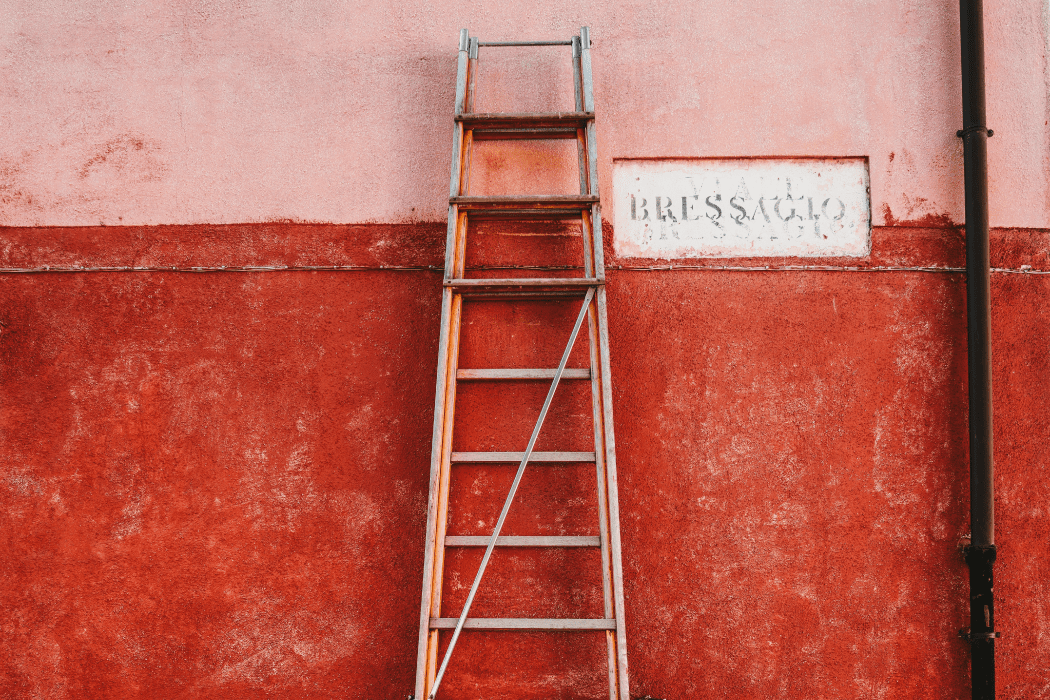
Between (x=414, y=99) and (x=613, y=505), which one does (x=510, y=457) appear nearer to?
(x=613, y=505)

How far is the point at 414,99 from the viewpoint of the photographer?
2.61m

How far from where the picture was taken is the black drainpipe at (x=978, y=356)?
234 cm

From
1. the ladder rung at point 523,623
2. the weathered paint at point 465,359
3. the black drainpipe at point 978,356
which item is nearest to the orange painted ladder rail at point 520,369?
the ladder rung at point 523,623

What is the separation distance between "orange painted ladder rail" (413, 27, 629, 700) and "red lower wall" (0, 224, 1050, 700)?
144 millimetres

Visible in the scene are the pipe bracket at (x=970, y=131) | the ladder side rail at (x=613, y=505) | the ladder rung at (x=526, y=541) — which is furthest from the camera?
the pipe bracket at (x=970, y=131)

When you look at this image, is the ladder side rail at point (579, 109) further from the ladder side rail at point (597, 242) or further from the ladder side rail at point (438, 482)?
the ladder side rail at point (438, 482)

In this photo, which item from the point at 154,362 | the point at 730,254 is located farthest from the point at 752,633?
the point at 154,362

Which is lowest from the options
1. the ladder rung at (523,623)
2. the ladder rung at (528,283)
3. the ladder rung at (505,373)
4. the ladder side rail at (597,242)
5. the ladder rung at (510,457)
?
the ladder rung at (523,623)

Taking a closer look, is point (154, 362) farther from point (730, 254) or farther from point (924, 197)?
point (924, 197)

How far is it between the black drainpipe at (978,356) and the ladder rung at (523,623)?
4.60 ft

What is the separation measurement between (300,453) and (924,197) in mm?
2654

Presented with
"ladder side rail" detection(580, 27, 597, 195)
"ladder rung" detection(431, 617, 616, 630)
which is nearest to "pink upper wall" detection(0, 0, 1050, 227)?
"ladder side rail" detection(580, 27, 597, 195)

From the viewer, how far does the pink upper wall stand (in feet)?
8.45

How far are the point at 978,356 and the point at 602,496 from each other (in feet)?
5.01
